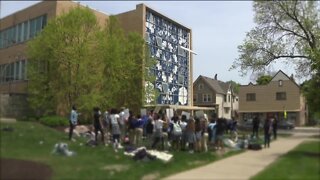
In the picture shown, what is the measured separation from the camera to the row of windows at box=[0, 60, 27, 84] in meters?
40.2

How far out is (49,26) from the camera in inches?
1267

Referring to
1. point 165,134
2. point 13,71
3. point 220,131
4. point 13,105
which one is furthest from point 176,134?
point 13,71

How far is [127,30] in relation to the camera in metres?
47.4

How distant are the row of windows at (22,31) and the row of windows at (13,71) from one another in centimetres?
207

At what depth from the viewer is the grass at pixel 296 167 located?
1464 centimetres

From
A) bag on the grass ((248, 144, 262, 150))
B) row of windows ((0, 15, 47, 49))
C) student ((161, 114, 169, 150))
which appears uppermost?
row of windows ((0, 15, 47, 49))

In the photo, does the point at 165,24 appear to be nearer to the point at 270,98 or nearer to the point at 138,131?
the point at 270,98

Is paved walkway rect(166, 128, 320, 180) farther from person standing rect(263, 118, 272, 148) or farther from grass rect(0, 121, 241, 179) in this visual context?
person standing rect(263, 118, 272, 148)

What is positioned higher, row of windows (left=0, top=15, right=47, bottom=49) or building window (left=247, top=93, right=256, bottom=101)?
row of windows (left=0, top=15, right=47, bottom=49)

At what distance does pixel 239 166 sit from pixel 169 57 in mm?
35584

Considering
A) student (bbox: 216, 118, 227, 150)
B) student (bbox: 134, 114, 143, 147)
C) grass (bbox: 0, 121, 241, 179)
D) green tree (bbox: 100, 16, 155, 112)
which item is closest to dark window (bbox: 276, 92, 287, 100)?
green tree (bbox: 100, 16, 155, 112)

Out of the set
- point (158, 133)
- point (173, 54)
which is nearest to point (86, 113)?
point (158, 133)

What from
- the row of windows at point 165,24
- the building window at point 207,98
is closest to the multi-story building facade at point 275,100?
the building window at point 207,98

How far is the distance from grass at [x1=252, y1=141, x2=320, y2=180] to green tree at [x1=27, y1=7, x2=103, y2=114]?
15301 mm
